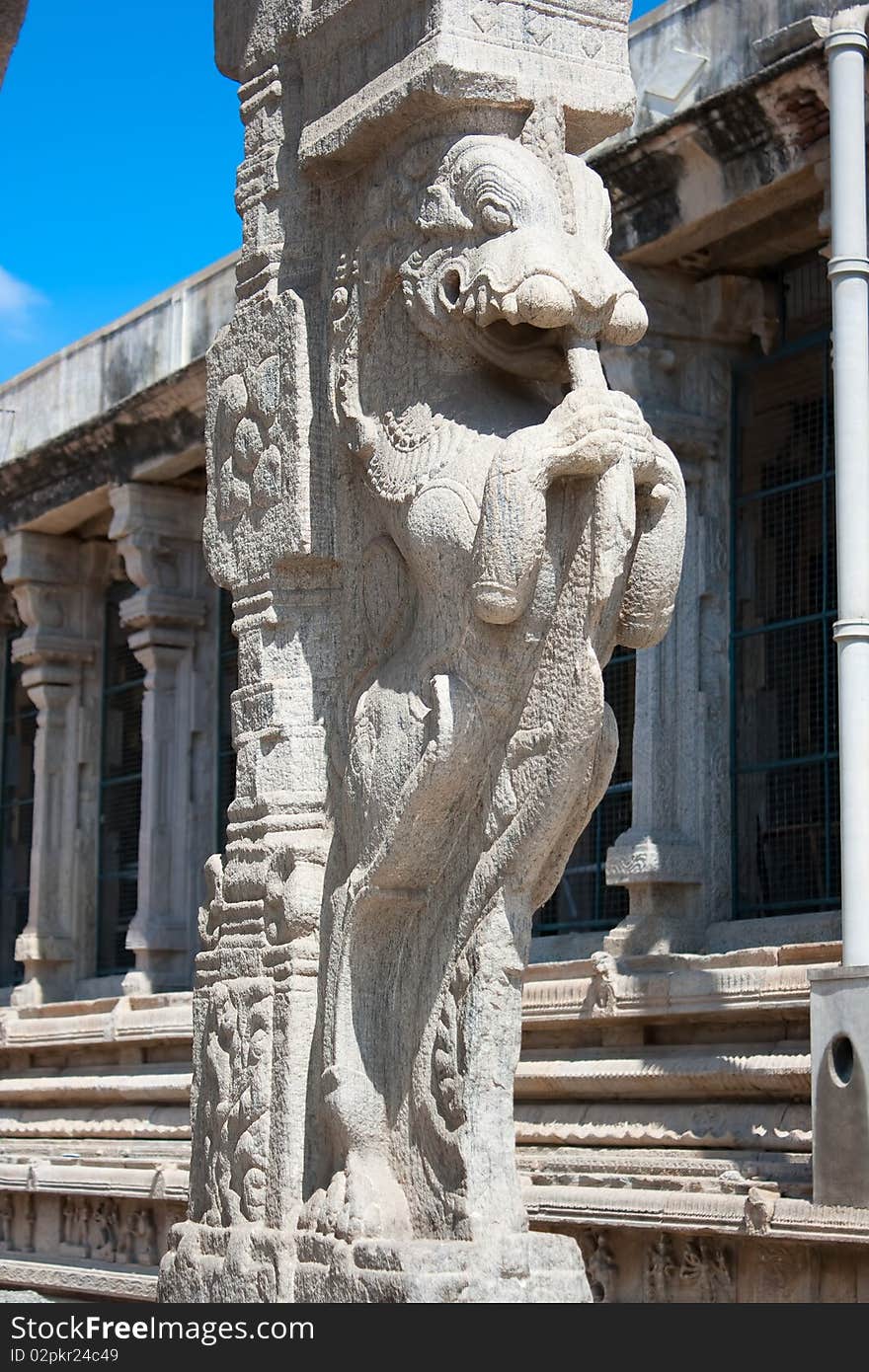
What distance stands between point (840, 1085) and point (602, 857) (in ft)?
11.5

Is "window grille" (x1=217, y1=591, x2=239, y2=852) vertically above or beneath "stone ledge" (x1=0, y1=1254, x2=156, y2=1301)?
above

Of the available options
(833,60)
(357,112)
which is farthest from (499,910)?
(833,60)

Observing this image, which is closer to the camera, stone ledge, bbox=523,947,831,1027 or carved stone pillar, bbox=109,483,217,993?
stone ledge, bbox=523,947,831,1027

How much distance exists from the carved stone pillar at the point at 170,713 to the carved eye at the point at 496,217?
8.96m

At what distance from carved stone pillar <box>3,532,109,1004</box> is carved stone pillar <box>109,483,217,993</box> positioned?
0.92 metres

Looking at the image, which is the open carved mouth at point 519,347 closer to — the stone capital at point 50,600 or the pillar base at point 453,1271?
the pillar base at point 453,1271

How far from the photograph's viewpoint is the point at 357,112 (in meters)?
5.69

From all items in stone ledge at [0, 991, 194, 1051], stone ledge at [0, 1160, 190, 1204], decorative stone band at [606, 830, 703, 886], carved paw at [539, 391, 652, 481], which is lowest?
stone ledge at [0, 1160, 190, 1204]

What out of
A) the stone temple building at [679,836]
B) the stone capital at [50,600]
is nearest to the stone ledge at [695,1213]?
the stone temple building at [679,836]

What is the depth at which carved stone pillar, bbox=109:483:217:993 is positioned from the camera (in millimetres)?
14023

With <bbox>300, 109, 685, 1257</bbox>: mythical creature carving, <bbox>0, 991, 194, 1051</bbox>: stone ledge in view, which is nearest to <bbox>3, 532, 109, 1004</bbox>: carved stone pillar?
<bbox>0, 991, 194, 1051</bbox>: stone ledge

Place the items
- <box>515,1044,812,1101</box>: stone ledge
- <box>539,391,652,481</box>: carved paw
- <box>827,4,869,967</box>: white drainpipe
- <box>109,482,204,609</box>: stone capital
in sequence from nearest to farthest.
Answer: <box>539,391,652,481</box>: carved paw, <box>827,4,869,967</box>: white drainpipe, <box>515,1044,812,1101</box>: stone ledge, <box>109,482,204,609</box>: stone capital

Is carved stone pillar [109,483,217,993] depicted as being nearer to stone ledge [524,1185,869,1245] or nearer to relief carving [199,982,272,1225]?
stone ledge [524,1185,869,1245]

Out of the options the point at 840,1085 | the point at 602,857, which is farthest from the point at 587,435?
the point at 602,857
